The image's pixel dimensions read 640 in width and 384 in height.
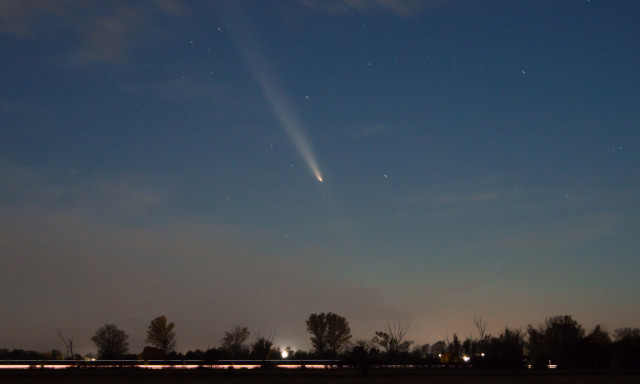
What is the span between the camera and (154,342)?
145 meters

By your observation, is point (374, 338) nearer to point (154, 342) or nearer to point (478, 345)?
point (478, 345)

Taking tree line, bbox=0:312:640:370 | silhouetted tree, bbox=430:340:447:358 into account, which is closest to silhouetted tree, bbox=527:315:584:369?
tree line, bbox=0:312:640:370

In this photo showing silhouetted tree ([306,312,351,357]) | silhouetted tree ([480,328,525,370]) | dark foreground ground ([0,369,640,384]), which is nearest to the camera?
dark foreground ground ([0,369,640,384])

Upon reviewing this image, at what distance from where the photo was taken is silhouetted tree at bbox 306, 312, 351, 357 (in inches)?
5714

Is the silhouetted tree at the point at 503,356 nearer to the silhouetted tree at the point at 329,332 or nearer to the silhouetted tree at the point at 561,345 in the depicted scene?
the silhouetted tree at the point at 561,345

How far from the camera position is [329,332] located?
146 meters

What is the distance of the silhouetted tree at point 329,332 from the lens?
145125mm

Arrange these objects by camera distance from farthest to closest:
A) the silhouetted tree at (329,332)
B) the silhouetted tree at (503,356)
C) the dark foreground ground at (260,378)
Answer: the silhouetted tree at (329,332)
the silhouetted tree at (503,356)
the dark foreground ground at (260,378)

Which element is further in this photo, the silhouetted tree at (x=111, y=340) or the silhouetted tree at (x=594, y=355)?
the silhouetted tree at (x=111, y=340)

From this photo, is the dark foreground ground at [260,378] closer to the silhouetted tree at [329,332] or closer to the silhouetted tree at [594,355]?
the silhouetted tree at [594,355]

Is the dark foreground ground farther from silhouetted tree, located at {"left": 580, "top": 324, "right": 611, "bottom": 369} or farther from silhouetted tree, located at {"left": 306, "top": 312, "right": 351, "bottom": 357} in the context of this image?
silhouetted tree, located at {"left": 306, "top": 312, "right": 351, "bottom": 357}

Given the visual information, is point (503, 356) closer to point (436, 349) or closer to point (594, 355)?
point (594, 355)

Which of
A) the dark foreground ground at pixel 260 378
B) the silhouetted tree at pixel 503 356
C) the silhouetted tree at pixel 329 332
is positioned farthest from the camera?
the silhouetted tree at pixel 329 332

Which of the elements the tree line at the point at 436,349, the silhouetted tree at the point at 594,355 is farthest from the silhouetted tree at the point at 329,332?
the silhouetted tree at the point at 594,355
